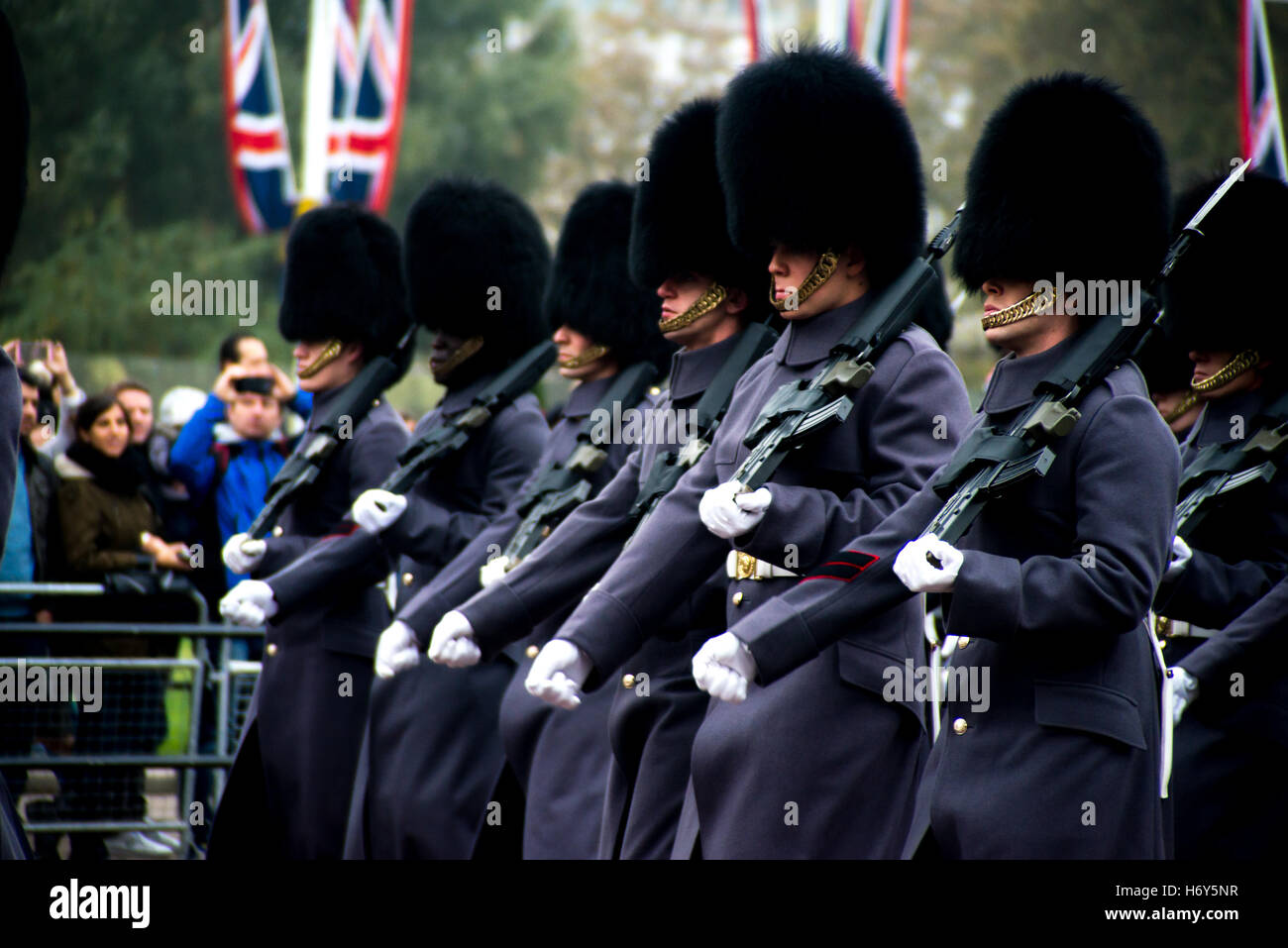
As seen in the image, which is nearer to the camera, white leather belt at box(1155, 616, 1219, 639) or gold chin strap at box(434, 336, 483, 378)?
white leather belt at box(1155, 616, 1219, 639)

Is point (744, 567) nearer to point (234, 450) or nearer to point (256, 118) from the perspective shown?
point (234, 450)

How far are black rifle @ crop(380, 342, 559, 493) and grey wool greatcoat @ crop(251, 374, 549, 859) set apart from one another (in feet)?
0.21

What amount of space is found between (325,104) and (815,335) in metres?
9.42

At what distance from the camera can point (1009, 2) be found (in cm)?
2956

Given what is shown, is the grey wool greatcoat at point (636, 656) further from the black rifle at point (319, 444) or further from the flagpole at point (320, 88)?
the flagpole at point (320, 88)

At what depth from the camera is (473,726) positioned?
622 cm

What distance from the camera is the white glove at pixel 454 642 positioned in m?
4.87

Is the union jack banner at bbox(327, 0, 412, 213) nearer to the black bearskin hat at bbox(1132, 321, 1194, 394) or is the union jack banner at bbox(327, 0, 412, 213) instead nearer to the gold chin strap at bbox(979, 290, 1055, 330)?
the black bearskin hat at bbox(1132, 321, 1194, 394)

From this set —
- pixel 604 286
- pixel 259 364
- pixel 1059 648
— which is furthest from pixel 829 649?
pixel 259 364

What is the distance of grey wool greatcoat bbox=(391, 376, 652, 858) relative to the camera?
6.01 m

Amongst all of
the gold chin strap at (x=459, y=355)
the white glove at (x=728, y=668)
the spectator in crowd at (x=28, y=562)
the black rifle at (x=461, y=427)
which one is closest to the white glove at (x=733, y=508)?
the white glove at (x=728, y=668)

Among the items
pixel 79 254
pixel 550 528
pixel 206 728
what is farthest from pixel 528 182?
pixel 550 528

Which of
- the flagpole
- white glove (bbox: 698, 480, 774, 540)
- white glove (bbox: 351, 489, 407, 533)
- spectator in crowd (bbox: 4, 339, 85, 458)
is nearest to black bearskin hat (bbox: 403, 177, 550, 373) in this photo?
white glove (bbox: 351, 489, 407, 533)
